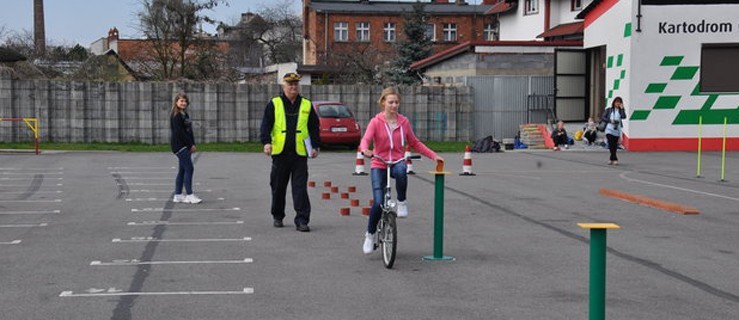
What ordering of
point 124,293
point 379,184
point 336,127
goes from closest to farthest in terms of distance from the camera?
point 124,293, point 379,184, point 336,127

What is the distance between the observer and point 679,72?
2877cm

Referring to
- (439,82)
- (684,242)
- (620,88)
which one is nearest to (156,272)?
(684,242)

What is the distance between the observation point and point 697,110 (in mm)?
28750

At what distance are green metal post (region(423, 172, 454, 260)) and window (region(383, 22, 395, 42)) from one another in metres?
61.0

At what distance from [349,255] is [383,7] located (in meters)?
62.7

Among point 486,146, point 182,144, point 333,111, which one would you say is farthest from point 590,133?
Result: point 182,144

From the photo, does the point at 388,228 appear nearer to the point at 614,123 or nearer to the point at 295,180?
the point at 295,180

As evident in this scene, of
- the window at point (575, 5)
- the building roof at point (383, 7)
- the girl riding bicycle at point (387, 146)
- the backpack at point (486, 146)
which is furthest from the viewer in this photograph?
the building roof at point (383, 7)

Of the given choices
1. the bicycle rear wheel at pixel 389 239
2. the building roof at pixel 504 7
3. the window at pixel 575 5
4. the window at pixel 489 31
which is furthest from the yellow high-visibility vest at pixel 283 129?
the window at pixel 489 31

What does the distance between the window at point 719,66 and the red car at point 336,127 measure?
1063 cm

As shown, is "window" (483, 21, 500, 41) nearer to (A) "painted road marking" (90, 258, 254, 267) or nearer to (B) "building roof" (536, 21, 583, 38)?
(B) "building roof" (536, 21, 583, 38)

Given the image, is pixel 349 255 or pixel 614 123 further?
pixel 614 123

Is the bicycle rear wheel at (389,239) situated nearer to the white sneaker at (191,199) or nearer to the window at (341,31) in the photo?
the white sneaker at (191,199)

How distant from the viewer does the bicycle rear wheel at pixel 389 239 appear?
885cm
